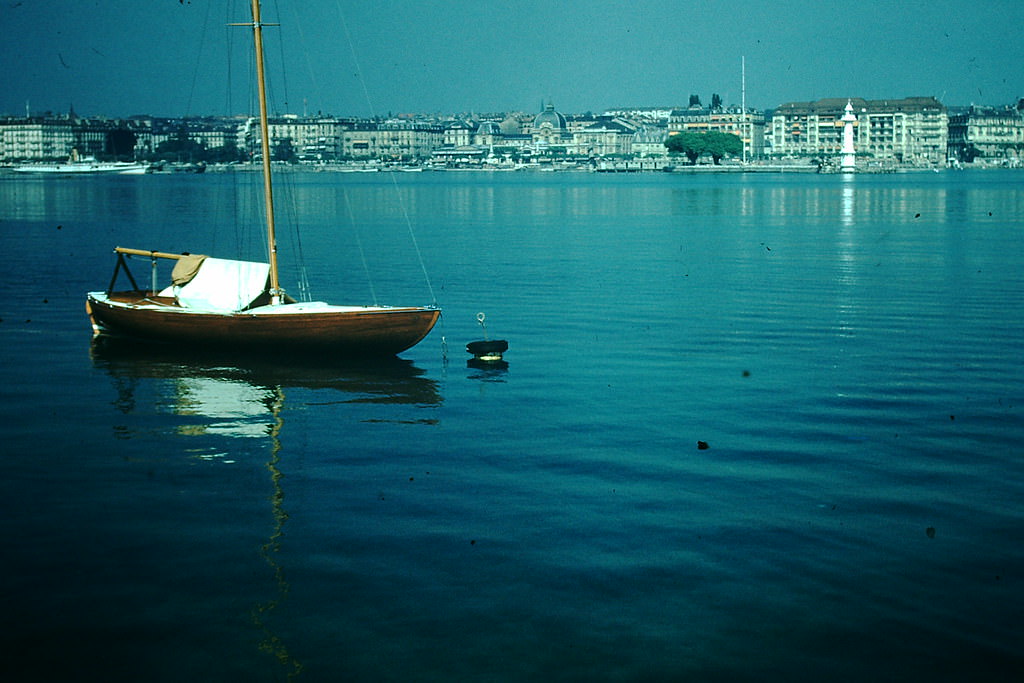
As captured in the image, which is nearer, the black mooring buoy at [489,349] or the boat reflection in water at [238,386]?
the boat reflection in water at [238,386]

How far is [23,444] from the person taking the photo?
15.2 m

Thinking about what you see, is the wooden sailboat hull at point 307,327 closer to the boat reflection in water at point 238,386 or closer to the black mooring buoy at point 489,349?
the boat reflection in water at point 238,386

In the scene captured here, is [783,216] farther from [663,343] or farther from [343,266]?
[663,343]

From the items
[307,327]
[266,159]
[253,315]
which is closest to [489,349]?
[307,327]

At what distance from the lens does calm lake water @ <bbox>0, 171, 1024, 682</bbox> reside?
30.2ft

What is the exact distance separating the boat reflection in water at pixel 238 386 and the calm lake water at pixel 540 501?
81mm

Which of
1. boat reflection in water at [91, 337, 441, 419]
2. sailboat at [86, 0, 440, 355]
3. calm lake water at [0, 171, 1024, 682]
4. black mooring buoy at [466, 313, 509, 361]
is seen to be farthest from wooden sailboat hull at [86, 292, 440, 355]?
black mooring buoy at [466, 313, 509, 361]

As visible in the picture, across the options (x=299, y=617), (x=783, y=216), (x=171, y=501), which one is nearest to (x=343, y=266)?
(x=171, y=501)

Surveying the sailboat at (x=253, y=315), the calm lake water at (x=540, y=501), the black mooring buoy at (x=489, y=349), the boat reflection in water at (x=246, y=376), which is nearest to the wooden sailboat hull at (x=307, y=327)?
the sailboat at (x=253, y=315)

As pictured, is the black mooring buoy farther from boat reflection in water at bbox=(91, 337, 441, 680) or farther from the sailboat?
boat reflection in water at bbox=(91, 337, 441, 680)

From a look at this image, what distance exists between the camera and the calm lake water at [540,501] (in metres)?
9.20

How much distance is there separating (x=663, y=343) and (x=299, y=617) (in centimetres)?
1403

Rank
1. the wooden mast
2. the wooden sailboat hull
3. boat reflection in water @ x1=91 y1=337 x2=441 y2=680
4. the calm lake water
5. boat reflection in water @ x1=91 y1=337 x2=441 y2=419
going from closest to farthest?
the calm lake water < boat reflection in water @ x1=91 y1=337 x2=441 y2=680 < boat reflection in water @ x1=91 y1=337 x2=441 y2=419 < the wooden sailboat hull < the wooden mast

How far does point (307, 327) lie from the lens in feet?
67.4
